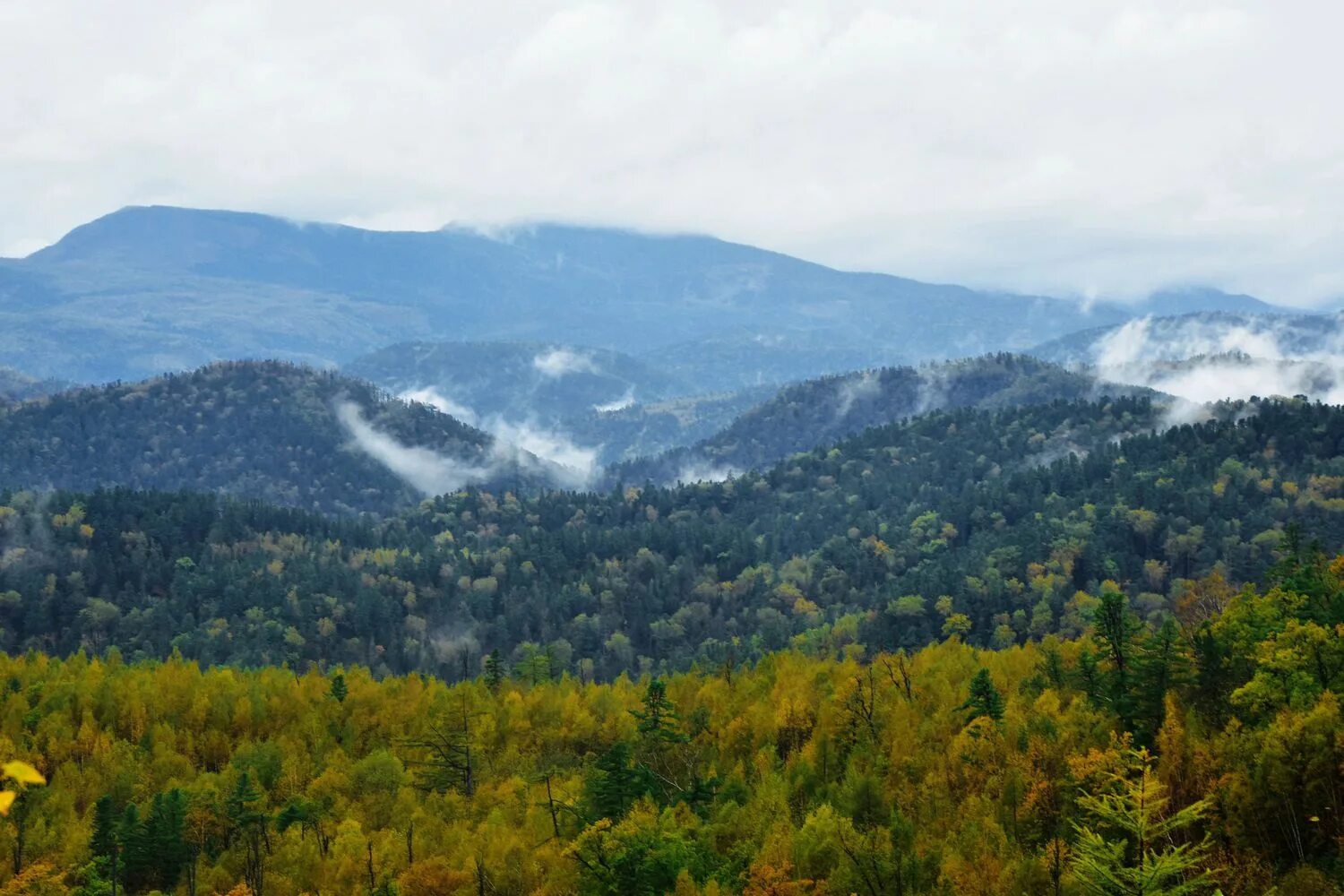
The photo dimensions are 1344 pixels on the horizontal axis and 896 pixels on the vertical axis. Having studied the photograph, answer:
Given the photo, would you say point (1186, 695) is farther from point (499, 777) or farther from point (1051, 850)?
point (499, 777)

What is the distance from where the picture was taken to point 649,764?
147375mm

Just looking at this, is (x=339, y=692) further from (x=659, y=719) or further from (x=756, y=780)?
(x=756, y=780)

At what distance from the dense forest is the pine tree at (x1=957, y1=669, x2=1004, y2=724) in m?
0.50

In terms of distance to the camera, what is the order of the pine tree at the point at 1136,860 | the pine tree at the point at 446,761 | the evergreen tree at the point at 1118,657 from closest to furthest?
the pine tree at the point at 1136,860 → the evergreen tree at the point at 1118,657 → the pine tree at the point at 446,761

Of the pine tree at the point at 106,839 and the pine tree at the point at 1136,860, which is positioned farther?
the pine tree at the point at 106,839

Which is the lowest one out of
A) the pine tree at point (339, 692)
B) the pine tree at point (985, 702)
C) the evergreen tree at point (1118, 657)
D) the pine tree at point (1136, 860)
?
the pine tree at point (339, 692)

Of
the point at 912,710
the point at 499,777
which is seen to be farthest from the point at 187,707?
the point at 912,710

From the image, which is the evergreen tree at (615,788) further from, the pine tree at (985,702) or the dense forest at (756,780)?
the pine tree at (985,702)

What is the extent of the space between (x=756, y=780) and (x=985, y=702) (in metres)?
28.3

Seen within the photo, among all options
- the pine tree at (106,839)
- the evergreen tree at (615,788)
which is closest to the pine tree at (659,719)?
the evergreen tree at (615,788)

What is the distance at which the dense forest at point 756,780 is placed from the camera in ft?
286

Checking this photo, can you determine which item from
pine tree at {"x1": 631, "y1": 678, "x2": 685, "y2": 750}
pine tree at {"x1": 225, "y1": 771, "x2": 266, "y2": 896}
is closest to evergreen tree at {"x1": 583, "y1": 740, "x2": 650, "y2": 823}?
pine tree at {"x1": 631, "y1": 678, "x2": 685, "y2": 750}

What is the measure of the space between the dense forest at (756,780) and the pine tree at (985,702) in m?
0.50

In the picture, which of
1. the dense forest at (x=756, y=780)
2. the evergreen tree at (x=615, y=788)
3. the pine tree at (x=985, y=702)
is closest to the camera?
the dense forest at (x=756, y=780)
